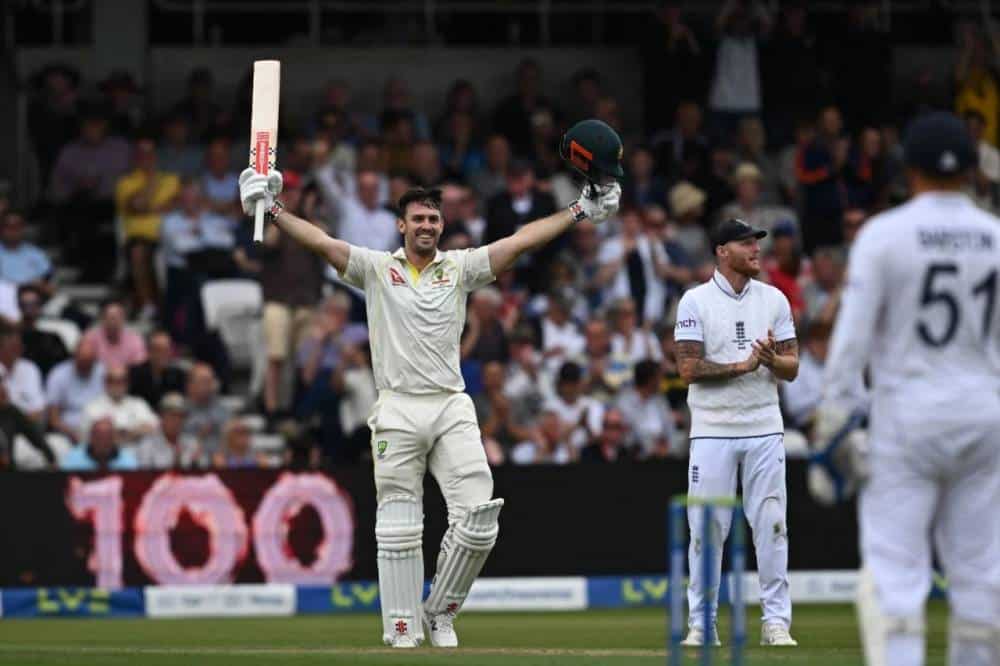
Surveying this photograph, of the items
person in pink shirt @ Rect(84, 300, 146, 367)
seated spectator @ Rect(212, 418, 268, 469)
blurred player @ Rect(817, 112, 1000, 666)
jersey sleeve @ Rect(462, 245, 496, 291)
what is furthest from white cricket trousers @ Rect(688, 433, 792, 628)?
person in pink shirt @ Rect(84, 300, 146, 367)

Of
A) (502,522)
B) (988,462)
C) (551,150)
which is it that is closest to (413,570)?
(988,462)

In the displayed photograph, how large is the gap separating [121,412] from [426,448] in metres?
6.75

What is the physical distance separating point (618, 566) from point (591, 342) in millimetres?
A: 2382

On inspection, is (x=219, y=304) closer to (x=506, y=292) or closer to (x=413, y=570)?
(x=506, y=292)

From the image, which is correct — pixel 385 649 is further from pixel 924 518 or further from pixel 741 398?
pixel 924 518

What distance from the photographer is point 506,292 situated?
18.5 meters

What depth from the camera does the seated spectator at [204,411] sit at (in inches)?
663

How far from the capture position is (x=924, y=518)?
6.65 metres

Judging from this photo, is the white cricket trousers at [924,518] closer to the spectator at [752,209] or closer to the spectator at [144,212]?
the spectator at [752,209]

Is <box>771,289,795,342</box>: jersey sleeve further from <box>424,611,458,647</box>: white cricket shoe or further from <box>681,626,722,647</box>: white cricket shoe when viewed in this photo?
<box>424,611,458,647</box>: white cricket shoe

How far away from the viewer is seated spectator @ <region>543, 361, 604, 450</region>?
55.7 ft

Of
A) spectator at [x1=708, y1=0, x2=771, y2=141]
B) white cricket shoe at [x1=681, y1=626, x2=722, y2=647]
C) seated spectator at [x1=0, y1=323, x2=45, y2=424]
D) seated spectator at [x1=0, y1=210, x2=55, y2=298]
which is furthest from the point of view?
spectator at [x1=708, y1=0, x2=771, y2=141]

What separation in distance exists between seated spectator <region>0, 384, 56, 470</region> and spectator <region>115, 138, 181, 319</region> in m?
2.56

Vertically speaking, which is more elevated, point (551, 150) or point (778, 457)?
point (551, 150)
